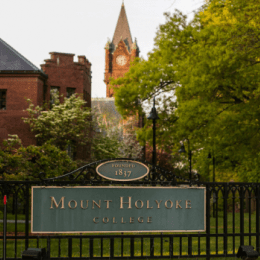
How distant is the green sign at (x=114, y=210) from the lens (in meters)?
6.87

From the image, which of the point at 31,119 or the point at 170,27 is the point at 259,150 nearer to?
the point at 170,27

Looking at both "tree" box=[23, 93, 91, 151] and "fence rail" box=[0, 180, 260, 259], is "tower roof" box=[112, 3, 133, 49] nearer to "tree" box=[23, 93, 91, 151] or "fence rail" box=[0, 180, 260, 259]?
"tree" box=[23, 93, 91, 151]

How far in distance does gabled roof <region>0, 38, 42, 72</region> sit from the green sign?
24537 mm

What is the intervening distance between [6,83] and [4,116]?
272 centimetres

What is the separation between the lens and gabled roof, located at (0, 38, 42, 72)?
29594mm

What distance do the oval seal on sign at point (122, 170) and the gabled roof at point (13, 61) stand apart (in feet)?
80.7

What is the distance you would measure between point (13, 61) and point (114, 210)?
25.9 meters

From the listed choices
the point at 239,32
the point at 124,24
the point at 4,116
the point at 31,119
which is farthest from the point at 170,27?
the point at 124,24

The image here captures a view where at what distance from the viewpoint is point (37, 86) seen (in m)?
A: 29.7

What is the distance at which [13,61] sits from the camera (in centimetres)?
2998

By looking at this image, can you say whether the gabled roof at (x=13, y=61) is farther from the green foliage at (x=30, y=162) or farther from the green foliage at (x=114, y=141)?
the green foliage at (x=30, y=162)

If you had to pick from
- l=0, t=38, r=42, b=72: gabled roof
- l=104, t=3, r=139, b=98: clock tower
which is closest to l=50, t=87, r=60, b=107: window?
l=0, t=38, r=42, b=72: gabled roof

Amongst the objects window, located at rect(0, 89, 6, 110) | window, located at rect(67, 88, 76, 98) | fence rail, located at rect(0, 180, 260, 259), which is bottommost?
fence rail, located at rect(0, 180, 260, 259)

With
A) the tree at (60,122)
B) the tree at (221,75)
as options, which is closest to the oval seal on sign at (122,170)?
the tree at (221,75)
